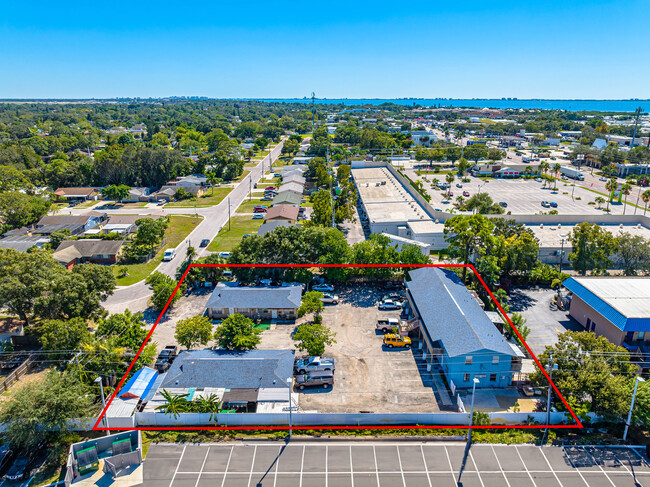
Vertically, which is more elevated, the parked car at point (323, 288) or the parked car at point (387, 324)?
the parked car at point (323, 288)

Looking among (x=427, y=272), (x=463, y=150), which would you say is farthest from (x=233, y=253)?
(x=463, y=150)

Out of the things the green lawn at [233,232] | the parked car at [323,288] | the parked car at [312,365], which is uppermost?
the green lawn at [233,232]

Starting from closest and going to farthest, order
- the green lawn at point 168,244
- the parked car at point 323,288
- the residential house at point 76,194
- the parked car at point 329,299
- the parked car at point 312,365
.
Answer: the parked car at point 312,365
the parked car at point 329,299
the parked car at point 323,288
the green lawn at point 168,244
the residential house at point 76,194

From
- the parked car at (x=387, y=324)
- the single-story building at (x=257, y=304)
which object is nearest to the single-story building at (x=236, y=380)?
the single-story building at (x=257, y=304)

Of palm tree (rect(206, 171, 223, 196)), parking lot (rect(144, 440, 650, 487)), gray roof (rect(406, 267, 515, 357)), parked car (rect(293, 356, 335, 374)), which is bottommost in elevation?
parking lot (rect(144, 440, 650, 487))

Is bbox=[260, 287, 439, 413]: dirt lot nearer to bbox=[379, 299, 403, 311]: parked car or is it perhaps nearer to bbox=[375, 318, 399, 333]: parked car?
bbox=[379, 299, 403, 311]: parked car

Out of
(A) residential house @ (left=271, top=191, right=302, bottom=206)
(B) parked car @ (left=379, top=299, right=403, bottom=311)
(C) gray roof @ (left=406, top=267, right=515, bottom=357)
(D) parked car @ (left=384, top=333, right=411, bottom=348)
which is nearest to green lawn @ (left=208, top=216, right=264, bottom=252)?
(A) residential house @ (left=271, top=191, right=302, bottom=206)

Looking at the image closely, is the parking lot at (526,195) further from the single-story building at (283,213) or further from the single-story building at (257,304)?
the single-story building at (257,304)
